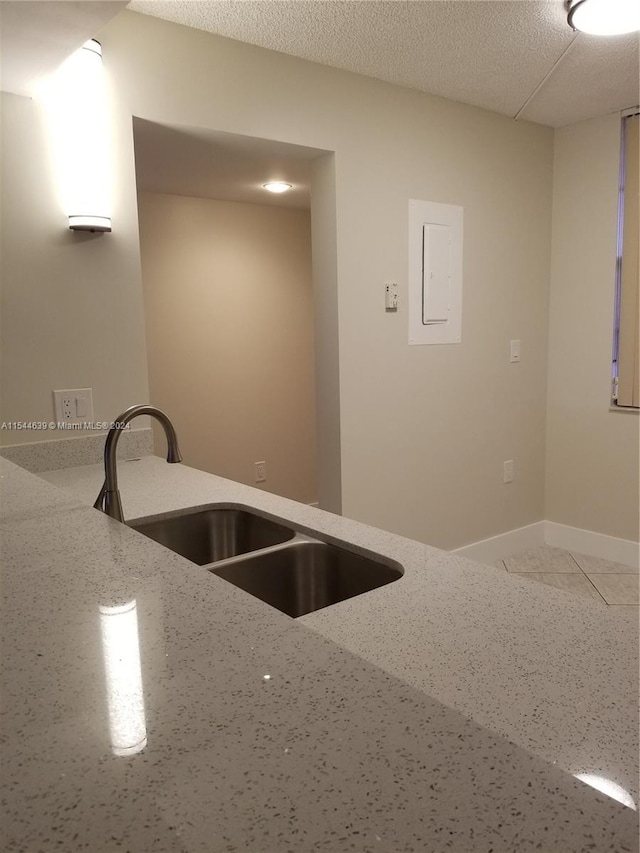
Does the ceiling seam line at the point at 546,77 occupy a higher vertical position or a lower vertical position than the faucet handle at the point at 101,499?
higher

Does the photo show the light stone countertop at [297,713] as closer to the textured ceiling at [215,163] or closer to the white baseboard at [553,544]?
the textured ceiling at [215,163]

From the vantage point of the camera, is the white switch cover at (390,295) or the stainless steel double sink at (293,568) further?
the white switch cover at (390,295)

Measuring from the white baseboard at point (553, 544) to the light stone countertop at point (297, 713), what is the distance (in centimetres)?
256

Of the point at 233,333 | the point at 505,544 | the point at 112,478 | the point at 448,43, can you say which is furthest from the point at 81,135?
the point at 505,544

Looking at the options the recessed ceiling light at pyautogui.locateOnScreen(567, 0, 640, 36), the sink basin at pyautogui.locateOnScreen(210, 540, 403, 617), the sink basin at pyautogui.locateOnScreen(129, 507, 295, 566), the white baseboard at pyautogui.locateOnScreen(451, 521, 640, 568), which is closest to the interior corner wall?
the sink basin at pyautogui.locateOnScreen(129, 507, 295, 566)

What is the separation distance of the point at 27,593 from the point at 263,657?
0.37 meters

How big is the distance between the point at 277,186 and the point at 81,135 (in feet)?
5.46

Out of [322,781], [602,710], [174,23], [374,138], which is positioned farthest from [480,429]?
[322,781]

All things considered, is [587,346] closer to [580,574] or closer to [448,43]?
[580,574]

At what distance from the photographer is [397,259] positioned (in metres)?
2.94

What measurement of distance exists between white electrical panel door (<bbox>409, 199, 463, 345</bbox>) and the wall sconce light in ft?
4.79

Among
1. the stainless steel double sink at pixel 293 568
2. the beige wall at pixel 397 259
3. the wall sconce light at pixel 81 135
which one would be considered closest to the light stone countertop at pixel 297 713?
the stainless steel double sink at pixel 293 568

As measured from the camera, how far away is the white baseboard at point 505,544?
3490 millimetres

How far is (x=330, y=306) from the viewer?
280 cm
